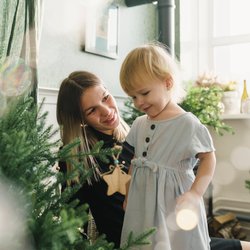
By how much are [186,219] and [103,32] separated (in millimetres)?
1734

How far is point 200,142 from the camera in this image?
1164mm

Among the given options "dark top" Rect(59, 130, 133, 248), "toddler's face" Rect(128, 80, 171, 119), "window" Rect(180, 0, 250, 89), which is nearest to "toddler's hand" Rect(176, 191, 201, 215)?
"toddler's face" Rect(128, 80, 171, 119)

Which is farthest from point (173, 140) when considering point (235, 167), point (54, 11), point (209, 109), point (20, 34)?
point (235, 167)

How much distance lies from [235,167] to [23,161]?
8.29 ft

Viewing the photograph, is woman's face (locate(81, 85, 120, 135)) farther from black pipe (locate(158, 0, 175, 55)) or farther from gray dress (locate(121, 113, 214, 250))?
black pipe (locate(158, 0, 175, 55))

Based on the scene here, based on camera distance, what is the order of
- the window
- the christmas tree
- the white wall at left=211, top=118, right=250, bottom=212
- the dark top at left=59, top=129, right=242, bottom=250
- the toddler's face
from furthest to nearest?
the window, the white wall at left=211, top=118, right=250, bottom=212, the dark top at left=59, top=129, right=242, bottom=250, the toddler's face, the christmas tree

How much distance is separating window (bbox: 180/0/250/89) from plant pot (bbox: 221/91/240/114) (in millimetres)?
354

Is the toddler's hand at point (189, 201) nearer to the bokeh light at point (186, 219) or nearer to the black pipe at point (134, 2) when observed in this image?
the bokeh light at point (186, 219)

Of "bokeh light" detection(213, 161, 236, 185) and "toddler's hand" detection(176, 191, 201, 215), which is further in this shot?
"bokeh light" detection(213, 161, 236, 185)

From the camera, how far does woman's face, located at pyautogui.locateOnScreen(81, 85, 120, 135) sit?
58.8 inches

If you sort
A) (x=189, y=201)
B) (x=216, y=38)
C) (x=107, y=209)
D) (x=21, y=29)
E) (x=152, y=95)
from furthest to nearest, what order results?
(x=216, y=38) < (x=21, y=29) < (x=107, y=209) < (x=152, y=95) < (x=189, y=201)

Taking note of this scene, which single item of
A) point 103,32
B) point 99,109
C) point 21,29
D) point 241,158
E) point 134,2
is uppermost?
point 134,2

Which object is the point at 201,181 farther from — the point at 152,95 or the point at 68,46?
the point at 68,46

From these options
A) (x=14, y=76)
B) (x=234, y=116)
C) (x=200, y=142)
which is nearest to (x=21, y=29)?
(x=14, y=76)
